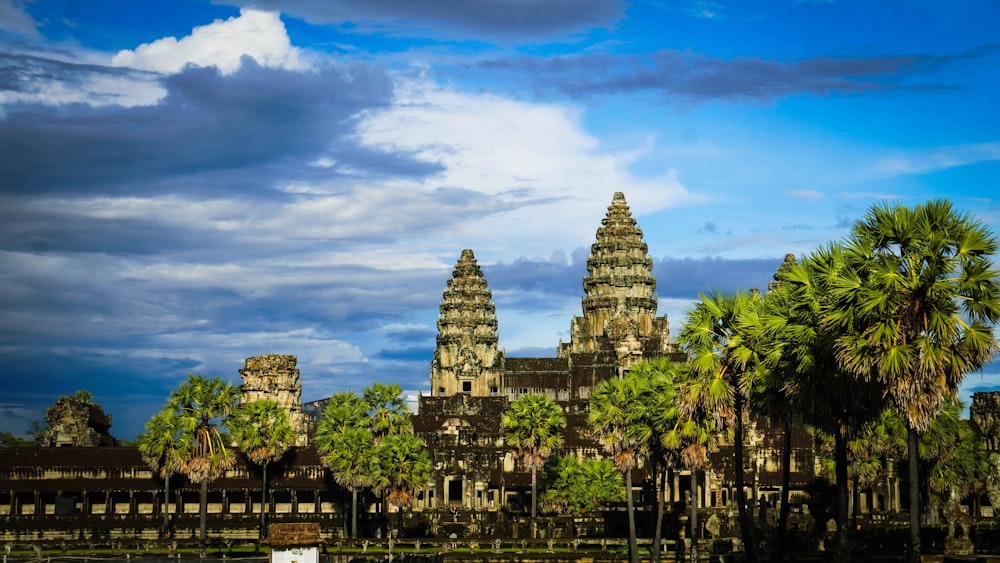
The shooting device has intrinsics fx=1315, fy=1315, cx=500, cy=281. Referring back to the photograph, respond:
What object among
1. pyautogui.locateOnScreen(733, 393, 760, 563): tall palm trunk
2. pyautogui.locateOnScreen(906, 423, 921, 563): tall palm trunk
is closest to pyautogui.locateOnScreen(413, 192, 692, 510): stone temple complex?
pyautogui.locateOnScreen(733, 393, 760, 563): tall palm trunk

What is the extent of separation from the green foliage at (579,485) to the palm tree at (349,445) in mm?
14843

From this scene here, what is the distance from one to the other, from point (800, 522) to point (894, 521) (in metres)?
18.4

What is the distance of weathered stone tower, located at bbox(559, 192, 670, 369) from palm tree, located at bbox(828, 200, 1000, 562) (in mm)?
140102

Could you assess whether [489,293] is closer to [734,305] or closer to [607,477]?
[607,477]

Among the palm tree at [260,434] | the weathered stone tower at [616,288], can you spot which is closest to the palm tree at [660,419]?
the palm tree at [260,434]

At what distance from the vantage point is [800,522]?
66.9m

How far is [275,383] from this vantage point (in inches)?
6526

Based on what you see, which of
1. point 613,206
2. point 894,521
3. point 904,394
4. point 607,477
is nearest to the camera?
point 904,394

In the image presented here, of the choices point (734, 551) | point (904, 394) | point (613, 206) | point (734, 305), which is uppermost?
point (613, 206)

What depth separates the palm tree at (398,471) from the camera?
9925cm

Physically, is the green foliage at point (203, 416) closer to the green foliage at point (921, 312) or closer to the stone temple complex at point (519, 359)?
the stone temple complex at point (519, 359)

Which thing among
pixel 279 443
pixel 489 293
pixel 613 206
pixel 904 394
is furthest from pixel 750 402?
pixel 613 206

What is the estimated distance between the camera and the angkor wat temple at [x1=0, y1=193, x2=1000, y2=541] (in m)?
100

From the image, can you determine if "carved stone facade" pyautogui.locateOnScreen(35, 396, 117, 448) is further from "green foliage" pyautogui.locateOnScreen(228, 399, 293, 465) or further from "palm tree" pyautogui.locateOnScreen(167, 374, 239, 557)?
"palm tree" pyautogui.locateOnScreen(167, 374, 239, 557)
